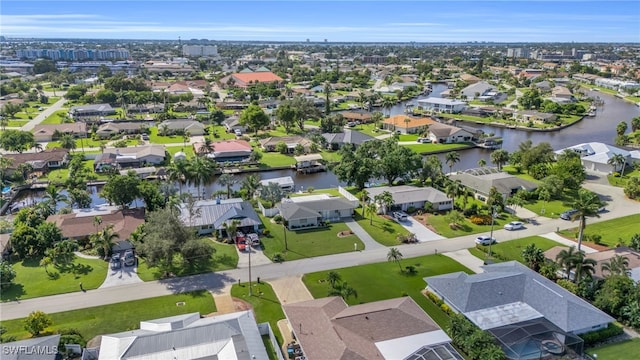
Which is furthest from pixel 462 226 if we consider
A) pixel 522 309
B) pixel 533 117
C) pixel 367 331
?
pixel 533 117

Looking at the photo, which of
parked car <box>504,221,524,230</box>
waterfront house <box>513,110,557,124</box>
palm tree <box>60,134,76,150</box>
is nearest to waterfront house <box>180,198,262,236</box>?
parked car <box>504,221,524,230</box>

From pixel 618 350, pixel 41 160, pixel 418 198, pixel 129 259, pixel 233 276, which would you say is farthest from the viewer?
pixel 41 160

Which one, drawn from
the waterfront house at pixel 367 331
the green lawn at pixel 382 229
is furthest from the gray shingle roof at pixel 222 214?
the waterfront house at pixel 367 331

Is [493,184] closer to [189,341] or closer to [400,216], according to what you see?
[400,216]

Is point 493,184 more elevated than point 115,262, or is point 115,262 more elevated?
point 493,184

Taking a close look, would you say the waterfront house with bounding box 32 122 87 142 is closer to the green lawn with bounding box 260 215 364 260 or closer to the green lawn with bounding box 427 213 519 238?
the green lawn with bounding box 260 215 364 260

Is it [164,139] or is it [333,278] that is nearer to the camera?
[333,278]
